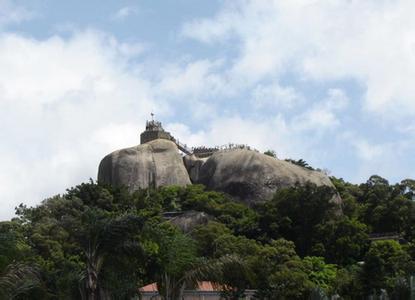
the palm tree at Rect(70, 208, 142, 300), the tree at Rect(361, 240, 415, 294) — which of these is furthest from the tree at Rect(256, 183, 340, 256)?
the palm tree at Rect(70, 208, 142, 300)

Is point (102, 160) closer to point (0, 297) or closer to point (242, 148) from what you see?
point (242, 148)

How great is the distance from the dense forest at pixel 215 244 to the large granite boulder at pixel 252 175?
2.14 m

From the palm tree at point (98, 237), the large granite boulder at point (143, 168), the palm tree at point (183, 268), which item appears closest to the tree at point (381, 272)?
the palm tree at point (183, 268)

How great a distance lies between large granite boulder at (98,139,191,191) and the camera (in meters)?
65.9

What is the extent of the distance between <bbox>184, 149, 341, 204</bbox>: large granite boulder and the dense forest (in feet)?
7.03

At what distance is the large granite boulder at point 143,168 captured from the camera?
65875 millimetres

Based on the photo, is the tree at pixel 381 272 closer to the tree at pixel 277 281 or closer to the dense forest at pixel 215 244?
the dense forest at pixel 215 244

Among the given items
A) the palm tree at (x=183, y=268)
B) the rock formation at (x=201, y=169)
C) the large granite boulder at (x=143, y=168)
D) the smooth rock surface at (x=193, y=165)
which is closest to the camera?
the palm tree at (x=183, y=268)

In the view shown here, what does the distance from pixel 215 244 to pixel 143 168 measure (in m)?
25.0

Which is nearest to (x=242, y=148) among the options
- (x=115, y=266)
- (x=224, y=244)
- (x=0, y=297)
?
(x=224, y=244)

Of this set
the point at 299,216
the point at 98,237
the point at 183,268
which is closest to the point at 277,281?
the point at 183,268

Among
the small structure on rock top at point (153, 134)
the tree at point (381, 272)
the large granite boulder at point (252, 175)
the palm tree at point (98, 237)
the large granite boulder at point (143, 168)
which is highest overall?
the small structure on rock top at point (153, 134)

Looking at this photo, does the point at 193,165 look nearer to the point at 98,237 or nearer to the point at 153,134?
the point at 153,134

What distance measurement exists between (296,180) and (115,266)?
36.6 metres
